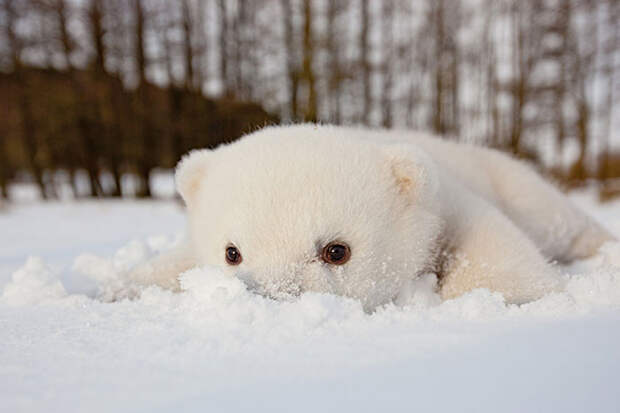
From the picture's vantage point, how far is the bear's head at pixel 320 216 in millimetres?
1656

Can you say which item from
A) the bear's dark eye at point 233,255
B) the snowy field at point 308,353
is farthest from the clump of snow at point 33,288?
the bear's dark eye at point 233,255

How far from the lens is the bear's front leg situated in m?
1.90

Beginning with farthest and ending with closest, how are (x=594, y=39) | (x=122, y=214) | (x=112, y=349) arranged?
1. (x=594, y=39)
2. (x=122, y=214)
3. (x=112, y=349)

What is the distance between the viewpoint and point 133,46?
13.2 metres

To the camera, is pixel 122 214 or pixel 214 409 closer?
pixel 214 409

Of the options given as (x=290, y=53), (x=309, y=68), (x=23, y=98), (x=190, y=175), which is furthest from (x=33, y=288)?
(x=23, y=98)

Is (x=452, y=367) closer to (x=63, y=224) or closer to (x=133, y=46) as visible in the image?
(x=63, y=224)

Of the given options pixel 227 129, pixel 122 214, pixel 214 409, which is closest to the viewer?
pixel 214 409

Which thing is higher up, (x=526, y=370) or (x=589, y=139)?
(x=526, y=370)

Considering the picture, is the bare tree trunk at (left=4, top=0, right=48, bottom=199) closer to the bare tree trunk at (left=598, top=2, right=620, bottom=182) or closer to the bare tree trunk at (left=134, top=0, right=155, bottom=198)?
the bare tree trunk at (left=134, top=0, right=155, bottom=198)

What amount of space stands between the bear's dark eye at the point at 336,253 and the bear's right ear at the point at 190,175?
910 millimetres

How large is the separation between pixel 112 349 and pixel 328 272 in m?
0.78

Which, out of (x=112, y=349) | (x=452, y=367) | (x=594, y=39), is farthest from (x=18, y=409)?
(x=594, y=39)

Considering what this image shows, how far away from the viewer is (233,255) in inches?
70.4
